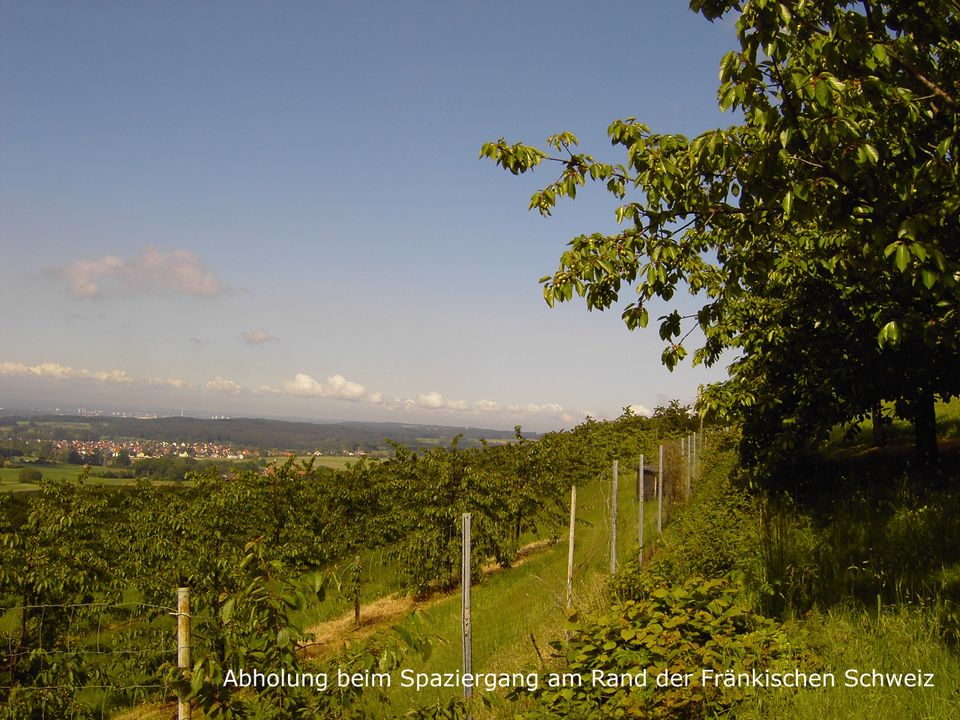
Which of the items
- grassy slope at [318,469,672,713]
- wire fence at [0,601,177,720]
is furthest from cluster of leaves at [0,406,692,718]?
grassy slope at [318,469,672,713]

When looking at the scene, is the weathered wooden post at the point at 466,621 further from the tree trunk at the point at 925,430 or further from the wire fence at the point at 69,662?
the tree trunk at the point at 925,430

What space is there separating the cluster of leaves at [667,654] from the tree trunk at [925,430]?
6833 mm

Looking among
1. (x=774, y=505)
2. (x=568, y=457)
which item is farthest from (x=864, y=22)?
(x=568, y=457)

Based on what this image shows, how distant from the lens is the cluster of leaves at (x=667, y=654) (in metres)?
4.24

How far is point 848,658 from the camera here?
4582 mm

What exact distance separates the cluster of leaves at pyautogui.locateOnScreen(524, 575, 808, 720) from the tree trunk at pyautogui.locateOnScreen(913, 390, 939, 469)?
22.4 ft

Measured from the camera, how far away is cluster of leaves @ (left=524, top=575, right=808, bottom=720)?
167 inches

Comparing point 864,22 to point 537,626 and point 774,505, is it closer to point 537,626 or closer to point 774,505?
point 537,626

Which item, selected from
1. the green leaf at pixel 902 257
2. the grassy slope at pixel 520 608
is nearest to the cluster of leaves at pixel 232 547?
the grassy slope at pixel 520 608

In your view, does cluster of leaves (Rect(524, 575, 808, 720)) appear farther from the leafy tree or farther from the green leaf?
the green leaf

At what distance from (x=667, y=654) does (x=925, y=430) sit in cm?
832

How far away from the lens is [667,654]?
462 centimetres

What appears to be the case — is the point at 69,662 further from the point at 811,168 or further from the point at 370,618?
the point at 811,168

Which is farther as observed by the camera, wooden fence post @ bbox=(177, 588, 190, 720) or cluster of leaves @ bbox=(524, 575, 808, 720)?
cluster of leaves @ bbox=(524, 575, 808, 720)
